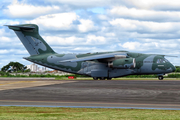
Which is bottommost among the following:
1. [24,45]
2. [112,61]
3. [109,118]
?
[109,118]

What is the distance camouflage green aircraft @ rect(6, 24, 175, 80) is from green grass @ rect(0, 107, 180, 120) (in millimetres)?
27799

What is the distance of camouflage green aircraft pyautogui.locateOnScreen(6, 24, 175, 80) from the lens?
42281 mm

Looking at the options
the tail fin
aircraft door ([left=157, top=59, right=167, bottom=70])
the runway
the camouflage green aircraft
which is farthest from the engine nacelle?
the runway

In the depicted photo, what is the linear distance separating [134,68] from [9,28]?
70.4ft

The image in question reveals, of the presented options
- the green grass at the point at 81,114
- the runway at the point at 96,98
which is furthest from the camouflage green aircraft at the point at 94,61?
the green grass at the point at 81,114

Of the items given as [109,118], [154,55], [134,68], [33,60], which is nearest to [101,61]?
[134,68]

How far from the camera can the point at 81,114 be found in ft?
36.3

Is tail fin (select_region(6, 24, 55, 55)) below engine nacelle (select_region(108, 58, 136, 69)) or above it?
above

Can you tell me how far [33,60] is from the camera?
46.1m

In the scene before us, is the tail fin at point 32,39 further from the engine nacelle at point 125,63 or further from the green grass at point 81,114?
the green grass at point 81,114

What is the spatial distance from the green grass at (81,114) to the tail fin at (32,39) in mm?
34384

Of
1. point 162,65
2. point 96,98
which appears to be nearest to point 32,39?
point 162,65

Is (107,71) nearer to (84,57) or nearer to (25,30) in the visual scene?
(84,57)

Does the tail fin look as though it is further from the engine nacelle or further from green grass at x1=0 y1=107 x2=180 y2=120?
green grass at x1=0 y1=107 x2=180 y2=120
